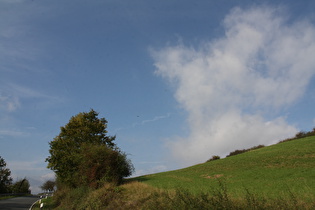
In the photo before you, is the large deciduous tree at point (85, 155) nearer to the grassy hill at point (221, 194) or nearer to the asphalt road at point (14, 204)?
the grassy hill at point (221, 194)

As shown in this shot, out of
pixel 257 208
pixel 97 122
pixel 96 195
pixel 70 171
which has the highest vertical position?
pixel 97 122

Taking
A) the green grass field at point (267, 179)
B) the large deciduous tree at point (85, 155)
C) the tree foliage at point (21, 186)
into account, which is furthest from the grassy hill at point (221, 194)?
the tree foliage at point (21, 186)

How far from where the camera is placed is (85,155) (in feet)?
92.7

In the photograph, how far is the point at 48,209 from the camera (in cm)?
2755

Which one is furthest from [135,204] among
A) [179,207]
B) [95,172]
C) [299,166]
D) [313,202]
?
[299,166]

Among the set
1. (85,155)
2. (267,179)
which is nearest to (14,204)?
(85,155)

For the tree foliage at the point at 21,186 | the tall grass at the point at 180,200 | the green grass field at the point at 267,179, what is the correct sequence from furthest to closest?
1. the tree foliage at the point at 21,186
2. the green grass field at the point at 267,179
3. the tall grass at the point at 180,200

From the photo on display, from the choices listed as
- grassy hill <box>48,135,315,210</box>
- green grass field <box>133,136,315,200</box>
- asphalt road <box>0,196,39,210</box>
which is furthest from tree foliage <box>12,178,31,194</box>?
green grass field <box>133,136,315,200</box>

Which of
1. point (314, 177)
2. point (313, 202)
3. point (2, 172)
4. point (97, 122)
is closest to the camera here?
point (313, 202)

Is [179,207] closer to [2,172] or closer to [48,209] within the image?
[48,209]

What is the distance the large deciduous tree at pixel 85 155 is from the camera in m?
27.3

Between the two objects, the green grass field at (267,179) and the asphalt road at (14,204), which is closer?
the green grass field at (267,179)

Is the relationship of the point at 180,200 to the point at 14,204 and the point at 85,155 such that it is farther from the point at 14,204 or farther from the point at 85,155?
the point at 14,204

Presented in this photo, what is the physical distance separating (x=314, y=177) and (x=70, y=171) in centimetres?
3229
